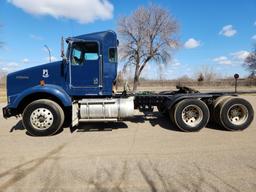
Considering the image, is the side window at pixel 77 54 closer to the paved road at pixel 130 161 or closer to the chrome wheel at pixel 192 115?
the paved road at pixel 130 161

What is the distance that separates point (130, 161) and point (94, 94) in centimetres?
331

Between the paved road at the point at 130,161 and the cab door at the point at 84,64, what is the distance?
1569 mm

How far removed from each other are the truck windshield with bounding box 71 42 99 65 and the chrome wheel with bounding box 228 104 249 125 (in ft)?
14.5

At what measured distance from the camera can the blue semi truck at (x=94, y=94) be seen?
24.2 feet

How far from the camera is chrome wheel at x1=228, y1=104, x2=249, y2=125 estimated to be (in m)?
7.56

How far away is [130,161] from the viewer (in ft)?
16.0

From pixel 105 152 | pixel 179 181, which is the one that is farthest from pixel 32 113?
pixel 179 181

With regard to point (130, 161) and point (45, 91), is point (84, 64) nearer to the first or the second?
point (45, 91)

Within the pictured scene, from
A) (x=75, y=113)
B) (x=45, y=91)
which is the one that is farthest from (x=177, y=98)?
(x=45, y=91)

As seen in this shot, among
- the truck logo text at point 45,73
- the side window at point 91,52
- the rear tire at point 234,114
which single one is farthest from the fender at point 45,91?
the rear tire at point 234,114

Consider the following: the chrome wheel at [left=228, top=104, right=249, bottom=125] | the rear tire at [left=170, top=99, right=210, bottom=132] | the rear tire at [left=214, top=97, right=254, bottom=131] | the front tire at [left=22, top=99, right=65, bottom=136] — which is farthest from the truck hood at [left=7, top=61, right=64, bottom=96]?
the chrome wheel at [left=228, top=104, right=249, bottom=125]

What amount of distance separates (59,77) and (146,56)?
3347 cm

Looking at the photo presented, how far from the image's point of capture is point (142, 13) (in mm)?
39469

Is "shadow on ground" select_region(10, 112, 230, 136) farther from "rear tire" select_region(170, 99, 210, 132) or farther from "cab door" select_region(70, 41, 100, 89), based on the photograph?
"cab door" select_region(70, 41, 100, 89)
